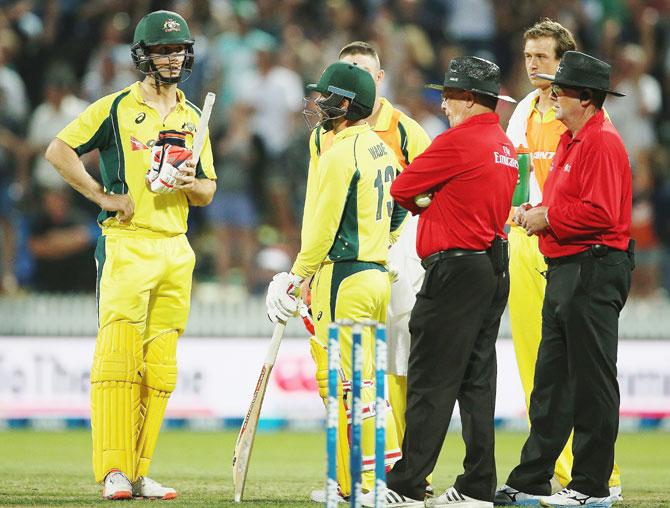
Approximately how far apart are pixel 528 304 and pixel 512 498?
1188 mm

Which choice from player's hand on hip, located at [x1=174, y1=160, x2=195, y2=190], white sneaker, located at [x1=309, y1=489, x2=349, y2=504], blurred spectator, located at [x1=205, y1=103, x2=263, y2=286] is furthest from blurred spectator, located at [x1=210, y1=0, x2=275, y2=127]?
white sneaker, located at [x1=309, y1=489, x2=349, y2=504]

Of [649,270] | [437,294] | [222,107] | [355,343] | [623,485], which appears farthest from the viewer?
[222,107]

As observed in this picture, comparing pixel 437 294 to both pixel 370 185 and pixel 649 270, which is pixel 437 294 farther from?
pixel 649 270

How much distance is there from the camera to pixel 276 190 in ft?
45.2

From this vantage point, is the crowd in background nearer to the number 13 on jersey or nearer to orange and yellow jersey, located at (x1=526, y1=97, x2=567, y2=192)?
orange and yellow jersey, located at (x1=526, y1=97, x2=567, y2=192)

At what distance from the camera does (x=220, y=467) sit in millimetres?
8992

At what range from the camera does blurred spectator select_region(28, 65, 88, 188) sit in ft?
42.9

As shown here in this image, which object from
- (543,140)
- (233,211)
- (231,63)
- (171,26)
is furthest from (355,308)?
(231,63)

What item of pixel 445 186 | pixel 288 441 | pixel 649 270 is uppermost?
pixel 445 186

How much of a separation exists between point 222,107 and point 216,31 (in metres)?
0.93

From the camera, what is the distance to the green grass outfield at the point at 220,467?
7074 millimetres

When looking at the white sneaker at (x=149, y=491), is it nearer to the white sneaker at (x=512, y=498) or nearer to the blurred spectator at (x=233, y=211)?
the white sneaker at (x=512, y=498)

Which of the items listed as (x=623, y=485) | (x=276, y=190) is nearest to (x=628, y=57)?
(x=276, y=190)

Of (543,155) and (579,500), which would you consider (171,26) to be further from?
(579,500)
